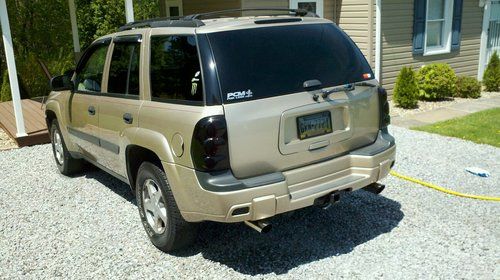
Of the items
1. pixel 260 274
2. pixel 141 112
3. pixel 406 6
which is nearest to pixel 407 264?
pixel 260 274

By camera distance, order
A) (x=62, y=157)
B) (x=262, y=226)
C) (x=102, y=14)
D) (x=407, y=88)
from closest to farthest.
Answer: (x=262, y=226)
(x=62, y=157)
(x=407, y=88)
(x=102, y=14)

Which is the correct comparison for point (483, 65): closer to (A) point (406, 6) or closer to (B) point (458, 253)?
(A) point (406, 6)

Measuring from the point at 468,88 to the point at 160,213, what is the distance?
9752mm

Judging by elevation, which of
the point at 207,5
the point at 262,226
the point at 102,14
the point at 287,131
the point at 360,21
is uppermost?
the point at 207,5

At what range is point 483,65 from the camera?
1355 centimetres

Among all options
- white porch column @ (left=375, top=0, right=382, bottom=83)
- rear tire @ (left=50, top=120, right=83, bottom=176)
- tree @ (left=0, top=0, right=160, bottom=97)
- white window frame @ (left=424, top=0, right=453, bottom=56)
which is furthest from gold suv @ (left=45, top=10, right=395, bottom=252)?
tree @ (left=0, top=0, right=160, bottom=97)

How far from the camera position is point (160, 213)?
4195 mm

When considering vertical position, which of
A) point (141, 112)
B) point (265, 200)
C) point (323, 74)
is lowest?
point (265, 200)

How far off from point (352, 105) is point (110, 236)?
2.58 metres

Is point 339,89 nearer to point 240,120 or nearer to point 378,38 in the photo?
point 240,120

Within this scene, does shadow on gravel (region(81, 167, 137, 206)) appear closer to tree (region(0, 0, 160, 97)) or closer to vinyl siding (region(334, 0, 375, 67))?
vinyl siding (region(334, 0, 375, 67))

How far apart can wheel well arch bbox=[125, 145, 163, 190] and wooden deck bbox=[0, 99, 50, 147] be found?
4.61 metres

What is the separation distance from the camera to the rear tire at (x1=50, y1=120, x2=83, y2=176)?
638 cm

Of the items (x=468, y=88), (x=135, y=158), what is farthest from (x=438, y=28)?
(x=135, y=158)
